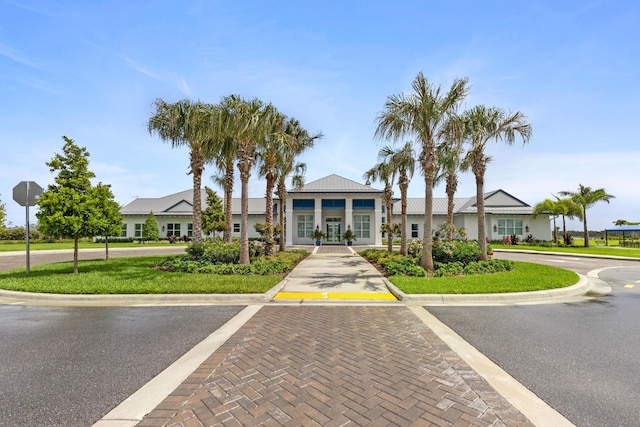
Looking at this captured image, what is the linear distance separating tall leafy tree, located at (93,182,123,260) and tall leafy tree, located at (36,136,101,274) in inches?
2.9

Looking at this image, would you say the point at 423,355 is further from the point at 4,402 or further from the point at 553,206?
the point at 553,206

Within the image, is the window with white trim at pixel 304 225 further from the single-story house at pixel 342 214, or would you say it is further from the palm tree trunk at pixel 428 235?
the palm tree trunk at pixel 428 235

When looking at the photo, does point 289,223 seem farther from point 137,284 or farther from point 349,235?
point 137,284

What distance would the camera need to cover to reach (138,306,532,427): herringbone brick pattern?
309cm

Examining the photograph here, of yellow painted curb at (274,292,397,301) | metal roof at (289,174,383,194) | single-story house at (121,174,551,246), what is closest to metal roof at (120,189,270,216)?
single-story house at (121,174,551,246)

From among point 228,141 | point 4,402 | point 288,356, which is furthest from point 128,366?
point 228,141

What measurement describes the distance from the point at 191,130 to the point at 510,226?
3763cm

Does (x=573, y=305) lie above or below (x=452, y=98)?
below

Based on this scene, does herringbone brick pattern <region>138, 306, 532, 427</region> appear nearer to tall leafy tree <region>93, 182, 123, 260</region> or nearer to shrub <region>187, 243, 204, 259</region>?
tall leafy tree <region>93, 182, 123, 260</region>

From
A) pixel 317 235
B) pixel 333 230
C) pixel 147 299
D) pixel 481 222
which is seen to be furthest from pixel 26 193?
pixel 333 230

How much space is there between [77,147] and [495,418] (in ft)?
50.3

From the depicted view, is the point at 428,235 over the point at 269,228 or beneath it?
beneath

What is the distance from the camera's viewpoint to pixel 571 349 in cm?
512

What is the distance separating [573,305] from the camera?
841 centimetres
